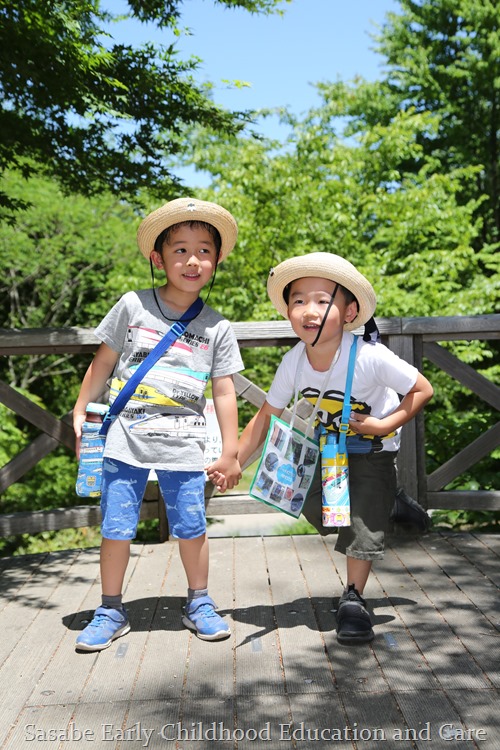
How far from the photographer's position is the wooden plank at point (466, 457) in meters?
4.62

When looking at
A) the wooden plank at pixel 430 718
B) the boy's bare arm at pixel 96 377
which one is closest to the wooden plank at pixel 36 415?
the boy's bare arm at pixel 96 377

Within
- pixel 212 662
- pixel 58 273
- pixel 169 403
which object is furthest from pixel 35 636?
pixel 58 273

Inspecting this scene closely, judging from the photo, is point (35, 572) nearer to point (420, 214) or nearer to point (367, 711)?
point (367, 711)

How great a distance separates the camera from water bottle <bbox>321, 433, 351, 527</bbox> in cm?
318

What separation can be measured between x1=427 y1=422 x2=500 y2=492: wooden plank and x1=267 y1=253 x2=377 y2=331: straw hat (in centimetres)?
172

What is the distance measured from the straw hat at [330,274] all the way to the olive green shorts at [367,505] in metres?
0.58

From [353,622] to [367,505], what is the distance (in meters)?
0.46

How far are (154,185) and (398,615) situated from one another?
10.5 ft

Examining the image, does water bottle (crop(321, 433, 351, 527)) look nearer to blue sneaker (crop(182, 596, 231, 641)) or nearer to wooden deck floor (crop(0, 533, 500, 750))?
wooden deck floor (crop(0, 533, 500, 750))

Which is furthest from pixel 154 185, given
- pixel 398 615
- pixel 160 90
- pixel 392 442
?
pixel 398 615

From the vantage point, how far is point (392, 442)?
336 centimetres

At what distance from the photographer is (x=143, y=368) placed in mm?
3162

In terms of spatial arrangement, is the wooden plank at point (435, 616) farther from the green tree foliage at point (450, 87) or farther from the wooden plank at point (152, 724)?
the green tree foliage at point (450, 87)

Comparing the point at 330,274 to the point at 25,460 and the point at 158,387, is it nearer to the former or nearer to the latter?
the point at 158,387
